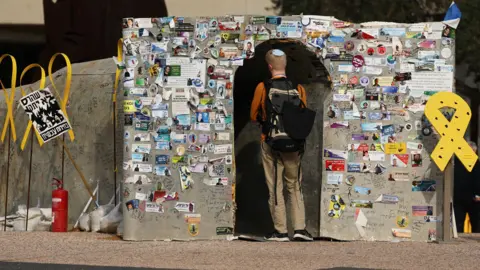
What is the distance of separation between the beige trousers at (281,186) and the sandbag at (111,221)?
1994 millimetres

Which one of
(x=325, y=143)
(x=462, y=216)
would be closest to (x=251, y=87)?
(x=325, y=143)

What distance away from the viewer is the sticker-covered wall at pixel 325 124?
1159cm

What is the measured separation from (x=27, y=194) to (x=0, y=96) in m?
1.69

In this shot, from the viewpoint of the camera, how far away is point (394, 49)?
11.6 metres

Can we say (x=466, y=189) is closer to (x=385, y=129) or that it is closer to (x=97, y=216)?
(x=385, y=129)

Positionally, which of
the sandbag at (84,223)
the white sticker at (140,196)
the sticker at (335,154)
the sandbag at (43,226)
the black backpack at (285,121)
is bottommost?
the sandbag at (43,226)

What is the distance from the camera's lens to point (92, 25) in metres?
20.9

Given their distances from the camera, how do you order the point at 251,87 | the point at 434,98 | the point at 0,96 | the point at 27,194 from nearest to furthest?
the point at 434,98 < the point at 251,87 < the point at 27,194 < the point at 0,96

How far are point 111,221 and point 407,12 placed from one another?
401 inches

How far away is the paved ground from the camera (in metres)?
9.09

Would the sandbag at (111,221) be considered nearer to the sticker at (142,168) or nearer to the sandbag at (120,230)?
the sandbag at (120,230)

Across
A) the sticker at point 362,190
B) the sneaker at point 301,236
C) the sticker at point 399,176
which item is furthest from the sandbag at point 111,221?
the sticker at point 399,176

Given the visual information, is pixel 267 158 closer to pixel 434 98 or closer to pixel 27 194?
pixel 434 98

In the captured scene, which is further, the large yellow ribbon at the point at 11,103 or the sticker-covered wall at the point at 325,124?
the large yellow ribbon at the point at 11,103
